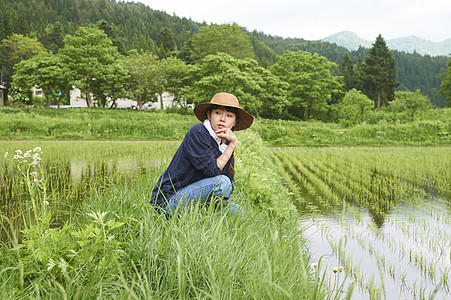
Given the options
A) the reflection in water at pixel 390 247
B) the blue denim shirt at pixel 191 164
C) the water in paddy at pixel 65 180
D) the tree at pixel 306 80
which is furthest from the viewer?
the tree at pixel 306 80

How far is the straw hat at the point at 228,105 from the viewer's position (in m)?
2.89

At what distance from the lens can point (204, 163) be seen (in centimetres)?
279

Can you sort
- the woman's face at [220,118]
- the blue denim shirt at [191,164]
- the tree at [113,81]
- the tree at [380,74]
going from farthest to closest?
the tree at [380,74]
the tree at [113,81]
the woman's face at [220,118]
the blue denim shirt at [191,164]

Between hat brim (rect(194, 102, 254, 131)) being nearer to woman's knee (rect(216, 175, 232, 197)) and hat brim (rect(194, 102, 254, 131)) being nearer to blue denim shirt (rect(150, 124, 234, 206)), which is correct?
blue denim shirt (rect(150, 124, 234, 206))

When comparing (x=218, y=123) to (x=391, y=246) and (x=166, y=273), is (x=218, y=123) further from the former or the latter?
(x=391, y=246)

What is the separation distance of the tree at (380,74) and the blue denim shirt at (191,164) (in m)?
47.8

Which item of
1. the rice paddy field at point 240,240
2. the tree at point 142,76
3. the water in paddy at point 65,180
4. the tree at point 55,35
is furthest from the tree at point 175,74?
the tree at point 55,35

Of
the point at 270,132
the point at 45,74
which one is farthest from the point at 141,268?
the point at 45,74

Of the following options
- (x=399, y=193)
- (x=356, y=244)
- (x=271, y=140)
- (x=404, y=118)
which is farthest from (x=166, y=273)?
(x=404, y=118)

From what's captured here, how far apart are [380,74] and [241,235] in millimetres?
49174

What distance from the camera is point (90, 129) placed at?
19.9 m

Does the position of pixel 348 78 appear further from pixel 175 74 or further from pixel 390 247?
pixel 390 247

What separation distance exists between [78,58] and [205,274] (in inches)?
1443

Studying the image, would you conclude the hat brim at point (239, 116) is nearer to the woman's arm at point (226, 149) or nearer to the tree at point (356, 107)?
the woman's arm at point (226, 149)
